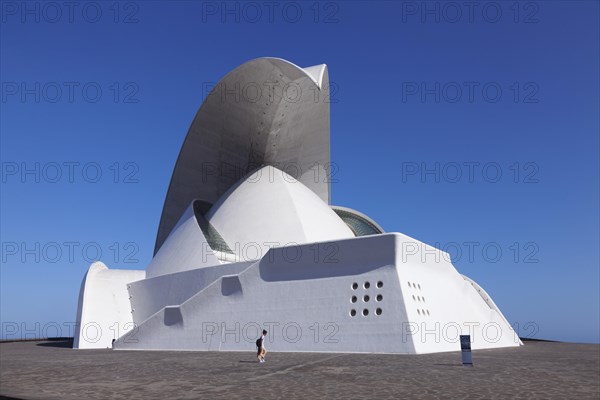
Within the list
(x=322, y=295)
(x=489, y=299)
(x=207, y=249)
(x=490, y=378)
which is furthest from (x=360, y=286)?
(x=489, y=299)

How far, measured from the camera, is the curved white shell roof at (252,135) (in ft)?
86.0

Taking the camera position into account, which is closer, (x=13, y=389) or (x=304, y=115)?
(x=13, y=389)

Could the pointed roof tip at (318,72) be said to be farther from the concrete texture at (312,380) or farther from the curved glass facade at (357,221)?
the concrete texture at (312,380)

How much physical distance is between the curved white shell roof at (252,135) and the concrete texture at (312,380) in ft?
55.2

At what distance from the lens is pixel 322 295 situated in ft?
53.5

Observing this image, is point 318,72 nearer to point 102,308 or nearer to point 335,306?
point 335,306

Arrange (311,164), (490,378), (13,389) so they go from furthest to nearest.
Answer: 1. (311,164)
2. (490,378)
3. (13,389)

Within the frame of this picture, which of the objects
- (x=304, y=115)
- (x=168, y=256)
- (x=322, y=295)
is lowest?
(x=322, y=295)

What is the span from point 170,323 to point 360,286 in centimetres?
784

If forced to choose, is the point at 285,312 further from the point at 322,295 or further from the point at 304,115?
the point at 304,115

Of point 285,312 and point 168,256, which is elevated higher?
point 168,256

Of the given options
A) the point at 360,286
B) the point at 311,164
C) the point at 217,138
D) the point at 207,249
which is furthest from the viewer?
the point at 311,164

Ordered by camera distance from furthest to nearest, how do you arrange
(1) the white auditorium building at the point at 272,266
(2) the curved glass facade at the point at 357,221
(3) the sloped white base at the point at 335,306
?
(2) the curved glass facade at the point at 357,221, (1) the white auditorium building at the point at 272,266, (3) the sloped white base at the point at 335,306

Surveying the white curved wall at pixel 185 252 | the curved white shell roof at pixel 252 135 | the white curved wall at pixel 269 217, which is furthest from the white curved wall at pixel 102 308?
the white curved wall at pixel 269 217
